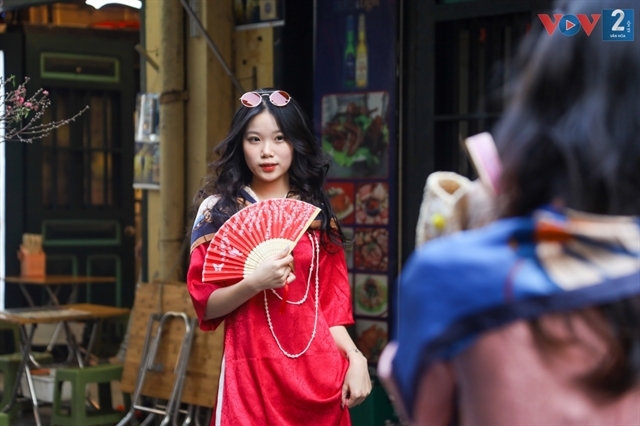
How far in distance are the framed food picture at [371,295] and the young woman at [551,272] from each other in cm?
495

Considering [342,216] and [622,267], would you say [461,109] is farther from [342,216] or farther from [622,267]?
[622,267]

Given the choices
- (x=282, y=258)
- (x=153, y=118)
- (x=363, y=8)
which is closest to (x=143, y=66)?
(x=153, y=118)

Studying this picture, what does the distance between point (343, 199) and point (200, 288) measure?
2.98m

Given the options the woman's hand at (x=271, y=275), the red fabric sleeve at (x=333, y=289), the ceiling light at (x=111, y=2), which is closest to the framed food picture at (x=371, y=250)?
the ceiling light at (x=111, y=2)

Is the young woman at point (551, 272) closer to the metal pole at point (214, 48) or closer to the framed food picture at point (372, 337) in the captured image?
the framed food picture at point (372, 337)

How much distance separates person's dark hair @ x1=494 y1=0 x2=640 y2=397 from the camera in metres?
1.23

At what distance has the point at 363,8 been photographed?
20.4 ft

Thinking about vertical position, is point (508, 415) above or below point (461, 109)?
below

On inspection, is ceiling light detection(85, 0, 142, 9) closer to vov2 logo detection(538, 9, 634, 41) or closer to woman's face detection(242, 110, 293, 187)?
woman's face detection(242, 110, 293, 187)

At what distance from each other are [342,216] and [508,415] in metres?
5.16

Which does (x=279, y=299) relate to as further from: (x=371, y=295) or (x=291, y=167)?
(x=371, y=295)

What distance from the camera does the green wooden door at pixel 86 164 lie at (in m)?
9.62

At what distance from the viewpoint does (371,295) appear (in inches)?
249

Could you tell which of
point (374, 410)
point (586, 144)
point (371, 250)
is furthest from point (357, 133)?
point (586, 144)
